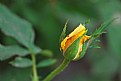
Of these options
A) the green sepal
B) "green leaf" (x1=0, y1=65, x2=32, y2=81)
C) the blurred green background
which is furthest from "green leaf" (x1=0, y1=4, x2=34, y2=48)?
the green sepal

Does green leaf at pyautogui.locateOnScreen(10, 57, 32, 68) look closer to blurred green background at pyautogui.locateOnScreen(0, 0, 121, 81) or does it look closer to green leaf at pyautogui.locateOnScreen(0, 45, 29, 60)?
green leaf at pyautogui.locateOnScreen(0, 45, 29, 60)

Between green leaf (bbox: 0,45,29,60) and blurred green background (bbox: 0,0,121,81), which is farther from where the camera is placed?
blurred green background (bbox: 0,0,121,81)

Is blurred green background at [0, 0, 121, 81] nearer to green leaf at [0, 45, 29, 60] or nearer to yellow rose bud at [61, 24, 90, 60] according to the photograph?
green leaf at [0, 45, 29, 60]

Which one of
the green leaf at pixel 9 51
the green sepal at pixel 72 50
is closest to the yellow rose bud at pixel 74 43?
the green sepal at pixel 72 50

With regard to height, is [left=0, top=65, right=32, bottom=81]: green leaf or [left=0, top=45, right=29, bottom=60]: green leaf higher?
[left=0, top=45, right=29, bottom=60]: green leaf

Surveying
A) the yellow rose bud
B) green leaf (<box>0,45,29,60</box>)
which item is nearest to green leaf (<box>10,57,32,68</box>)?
green leaf (<box>0,45,29,60</box>)

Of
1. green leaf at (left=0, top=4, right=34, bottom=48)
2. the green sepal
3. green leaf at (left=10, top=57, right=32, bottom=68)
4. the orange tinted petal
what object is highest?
green leaf at (left=0, top=4, right=34, bottom=48)

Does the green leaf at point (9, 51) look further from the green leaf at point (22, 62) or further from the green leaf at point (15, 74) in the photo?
the green leaf at point (15, 74)

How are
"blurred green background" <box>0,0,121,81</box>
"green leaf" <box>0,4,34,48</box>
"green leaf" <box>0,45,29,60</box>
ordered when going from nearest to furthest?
1. "green leaf" <box>0,45,29,60</box>
2. "green leaf" <box>0,4,34,48</box>
3. "blurred green background" <box>0,0,121,81</box>

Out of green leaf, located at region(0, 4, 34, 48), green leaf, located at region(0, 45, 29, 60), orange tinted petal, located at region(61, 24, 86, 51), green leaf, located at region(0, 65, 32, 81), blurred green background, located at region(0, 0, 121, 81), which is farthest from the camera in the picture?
blurred green background, located at region(0, 0, 121, 81)
